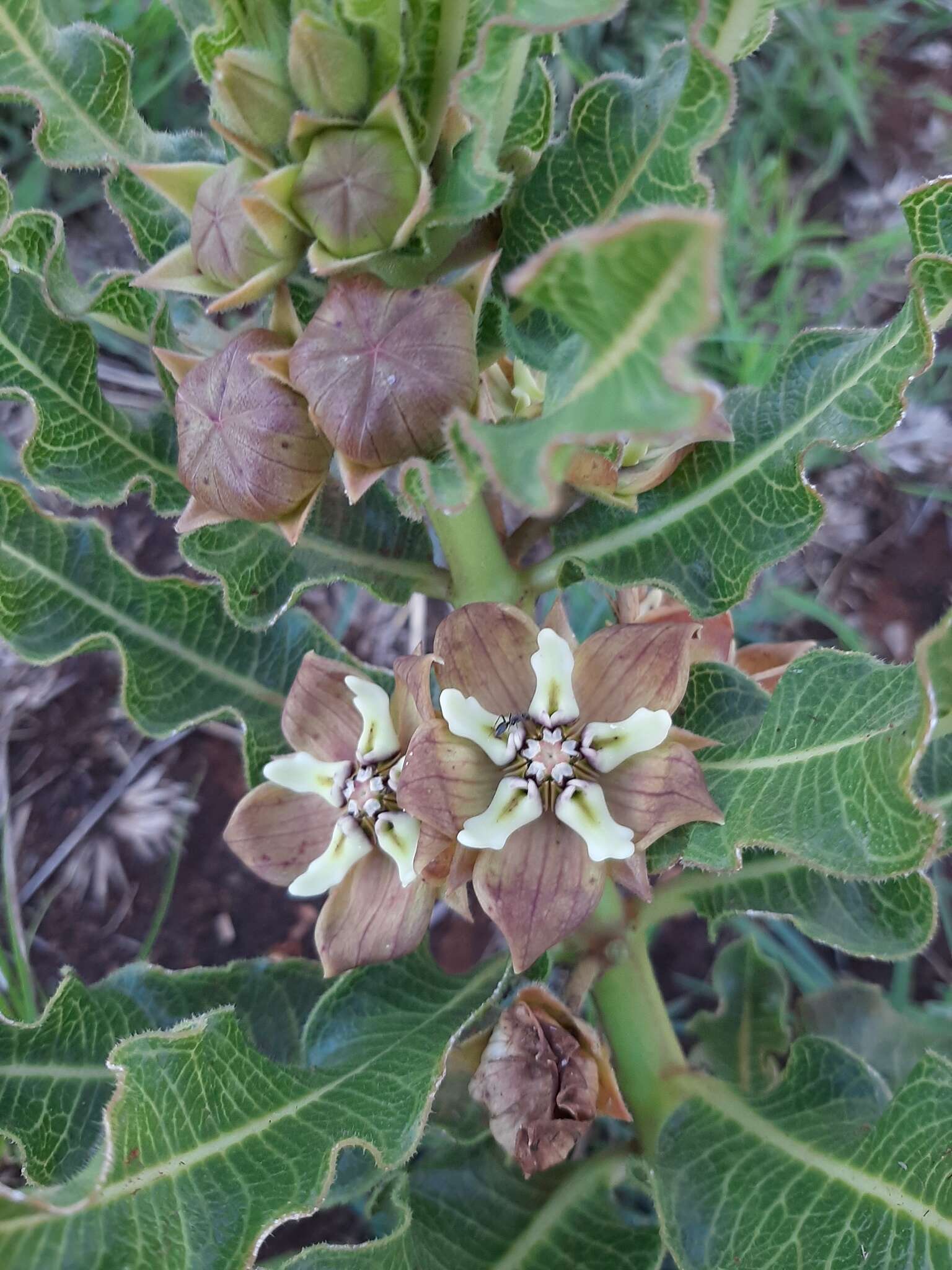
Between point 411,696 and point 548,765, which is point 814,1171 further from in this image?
point 411,696

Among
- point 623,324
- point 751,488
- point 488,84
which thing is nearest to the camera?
point 623,324

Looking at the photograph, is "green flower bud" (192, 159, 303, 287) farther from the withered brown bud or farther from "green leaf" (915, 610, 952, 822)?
the withered brown bud

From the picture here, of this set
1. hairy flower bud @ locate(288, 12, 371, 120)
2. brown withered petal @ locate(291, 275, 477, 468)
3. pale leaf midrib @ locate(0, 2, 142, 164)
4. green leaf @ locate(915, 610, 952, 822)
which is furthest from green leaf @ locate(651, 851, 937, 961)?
pale leaf midrib @ locate(0, 2, 142, 164)

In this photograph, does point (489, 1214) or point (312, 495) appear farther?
point (489, 1214)

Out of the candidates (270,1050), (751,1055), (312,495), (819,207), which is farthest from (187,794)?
(819,207)

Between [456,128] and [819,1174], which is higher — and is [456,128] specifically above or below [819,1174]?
above

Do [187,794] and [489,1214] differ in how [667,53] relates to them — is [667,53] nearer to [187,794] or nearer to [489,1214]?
[489,1214]

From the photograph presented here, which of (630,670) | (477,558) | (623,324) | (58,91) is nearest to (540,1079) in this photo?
(630,670)
